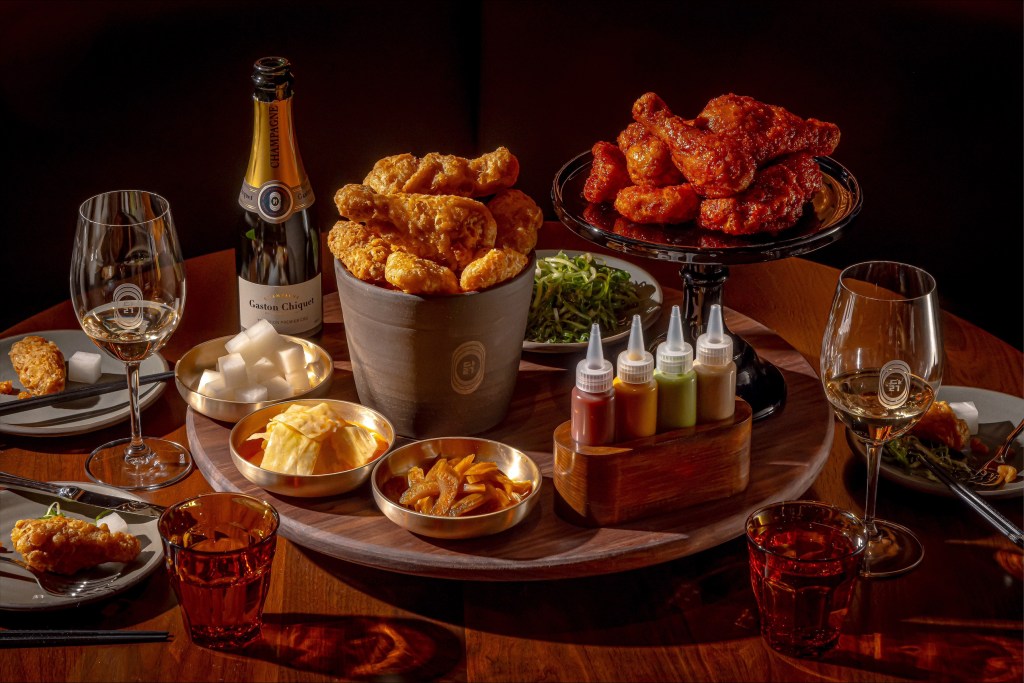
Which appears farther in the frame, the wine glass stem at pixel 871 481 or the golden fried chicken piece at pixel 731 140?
the golden fried chicken piece at pixel 731 140

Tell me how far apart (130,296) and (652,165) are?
2.65 ft

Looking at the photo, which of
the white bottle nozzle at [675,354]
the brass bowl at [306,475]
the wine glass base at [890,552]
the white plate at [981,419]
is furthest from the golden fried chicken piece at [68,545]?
the white plate at [981,419]

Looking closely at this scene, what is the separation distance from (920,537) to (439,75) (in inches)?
87.8

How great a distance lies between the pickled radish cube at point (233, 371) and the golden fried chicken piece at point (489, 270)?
42 cm

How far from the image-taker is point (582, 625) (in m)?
1.42

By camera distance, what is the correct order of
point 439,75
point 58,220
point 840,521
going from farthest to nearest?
point 439,75 < point 58,220 < point 840,521

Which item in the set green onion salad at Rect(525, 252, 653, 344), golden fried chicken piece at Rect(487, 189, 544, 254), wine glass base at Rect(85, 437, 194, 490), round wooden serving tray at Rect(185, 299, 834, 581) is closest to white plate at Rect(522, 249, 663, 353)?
green onion salad at Rect(525, 252, 653, 344)

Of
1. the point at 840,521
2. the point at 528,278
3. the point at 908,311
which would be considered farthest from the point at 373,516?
the point at 908,311

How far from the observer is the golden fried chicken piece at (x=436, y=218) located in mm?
1675

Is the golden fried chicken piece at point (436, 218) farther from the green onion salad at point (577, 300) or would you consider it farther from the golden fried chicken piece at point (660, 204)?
the green onion salad at point (577, 300)

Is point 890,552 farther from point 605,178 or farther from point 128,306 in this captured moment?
point 128,306

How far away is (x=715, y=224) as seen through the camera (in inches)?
68.1

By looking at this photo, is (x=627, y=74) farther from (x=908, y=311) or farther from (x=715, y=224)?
(x=908, y=311)

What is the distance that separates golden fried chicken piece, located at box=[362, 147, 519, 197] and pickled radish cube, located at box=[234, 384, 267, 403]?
1.19 feet
